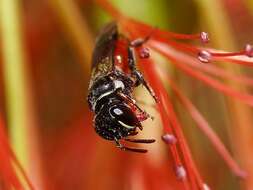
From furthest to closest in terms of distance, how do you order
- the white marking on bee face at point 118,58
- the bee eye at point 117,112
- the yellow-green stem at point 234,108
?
the yellow-green stem at point 234,108 → the white marking on bee face at point 118,58 → the bee eye at point 117,112

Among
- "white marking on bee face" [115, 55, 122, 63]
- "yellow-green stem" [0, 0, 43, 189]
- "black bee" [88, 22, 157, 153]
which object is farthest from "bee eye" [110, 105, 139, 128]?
"yellow-green stem" [0, 0, 43, 189]

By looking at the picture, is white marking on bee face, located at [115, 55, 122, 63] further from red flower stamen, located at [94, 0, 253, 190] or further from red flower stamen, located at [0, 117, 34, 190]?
red flower stamen, located at [0, 117, 34, 190]

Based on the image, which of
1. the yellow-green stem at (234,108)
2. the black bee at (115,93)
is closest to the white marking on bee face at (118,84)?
the black bee at (115,93)

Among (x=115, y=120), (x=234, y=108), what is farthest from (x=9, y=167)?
(x=234, y=108)

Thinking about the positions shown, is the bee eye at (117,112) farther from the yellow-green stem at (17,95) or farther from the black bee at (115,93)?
the yellow-green stem at (17,95)

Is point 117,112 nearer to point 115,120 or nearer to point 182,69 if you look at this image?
point 115,120

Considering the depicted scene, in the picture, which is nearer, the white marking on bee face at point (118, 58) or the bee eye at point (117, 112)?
the bee eye at point (117, 112)

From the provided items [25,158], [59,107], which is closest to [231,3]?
[59,107]

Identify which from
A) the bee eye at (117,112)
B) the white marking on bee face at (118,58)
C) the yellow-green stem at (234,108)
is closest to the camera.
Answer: the bee eye at (117,112)
